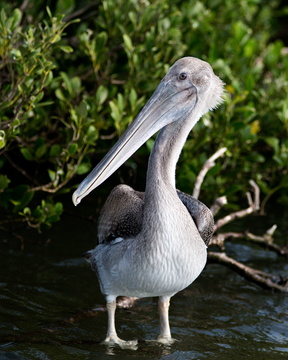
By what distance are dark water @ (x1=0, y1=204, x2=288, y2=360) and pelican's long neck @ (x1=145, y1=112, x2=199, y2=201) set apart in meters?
1.11

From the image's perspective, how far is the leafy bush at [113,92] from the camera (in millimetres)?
4969

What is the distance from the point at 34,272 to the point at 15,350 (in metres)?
1.54

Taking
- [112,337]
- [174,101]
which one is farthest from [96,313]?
[174,101]

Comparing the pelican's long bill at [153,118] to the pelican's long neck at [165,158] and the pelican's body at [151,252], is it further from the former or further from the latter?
the pelican's body at [151,252]

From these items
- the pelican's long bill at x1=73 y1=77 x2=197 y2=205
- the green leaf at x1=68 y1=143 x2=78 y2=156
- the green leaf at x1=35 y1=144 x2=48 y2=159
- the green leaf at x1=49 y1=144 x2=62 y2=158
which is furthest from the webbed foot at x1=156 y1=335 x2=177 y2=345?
the green leaf at x1=35 y1=144 x2=48 y2=159

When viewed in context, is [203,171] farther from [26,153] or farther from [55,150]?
[26,153]

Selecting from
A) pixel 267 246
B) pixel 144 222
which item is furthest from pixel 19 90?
pixel 267 246

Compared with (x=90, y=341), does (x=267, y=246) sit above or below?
above

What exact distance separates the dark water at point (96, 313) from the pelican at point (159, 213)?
10.0 inches

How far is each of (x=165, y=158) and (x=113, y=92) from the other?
78.4 inches

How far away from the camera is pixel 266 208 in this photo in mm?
7668

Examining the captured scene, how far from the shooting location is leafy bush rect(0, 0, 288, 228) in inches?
196

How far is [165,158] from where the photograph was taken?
4.16m

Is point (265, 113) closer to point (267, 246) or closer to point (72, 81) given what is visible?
point (267, 246)
